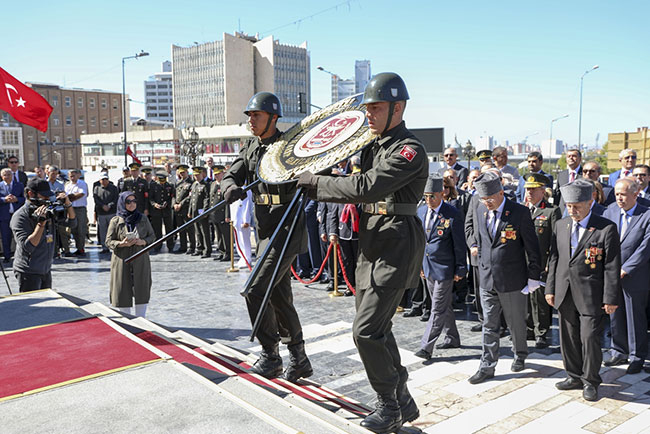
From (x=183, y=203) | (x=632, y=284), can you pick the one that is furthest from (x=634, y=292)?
(x=183, y=203)

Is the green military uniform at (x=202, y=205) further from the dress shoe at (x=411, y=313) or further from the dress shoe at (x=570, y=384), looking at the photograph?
the dress shoe at (x=570, y=384)

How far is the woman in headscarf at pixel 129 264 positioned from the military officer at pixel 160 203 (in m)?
7.69

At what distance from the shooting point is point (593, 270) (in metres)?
5.19

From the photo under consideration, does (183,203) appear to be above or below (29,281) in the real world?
above

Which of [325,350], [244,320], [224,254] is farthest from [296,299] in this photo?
[224,254]

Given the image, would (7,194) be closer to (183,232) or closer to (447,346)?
(183,232)

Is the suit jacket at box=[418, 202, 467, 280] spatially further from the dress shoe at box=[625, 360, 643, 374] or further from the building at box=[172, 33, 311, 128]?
the building at box=[172, 33, 311, 128]

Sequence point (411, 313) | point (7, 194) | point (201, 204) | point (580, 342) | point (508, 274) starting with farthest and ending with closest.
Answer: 1. point (201, 204)
2. point (7, 194)
3. point (411, 313)
4. point (508, 274)
5. point (580, 342)

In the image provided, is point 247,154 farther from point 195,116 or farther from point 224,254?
point 195,116

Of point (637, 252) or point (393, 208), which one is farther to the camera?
point (637, 252)

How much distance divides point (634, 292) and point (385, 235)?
383 cm

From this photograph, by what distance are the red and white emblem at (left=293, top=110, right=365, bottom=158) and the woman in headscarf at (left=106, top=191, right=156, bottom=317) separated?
12.5ft

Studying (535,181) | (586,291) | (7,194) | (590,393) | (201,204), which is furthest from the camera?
(201,204)

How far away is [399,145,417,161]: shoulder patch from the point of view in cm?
350
